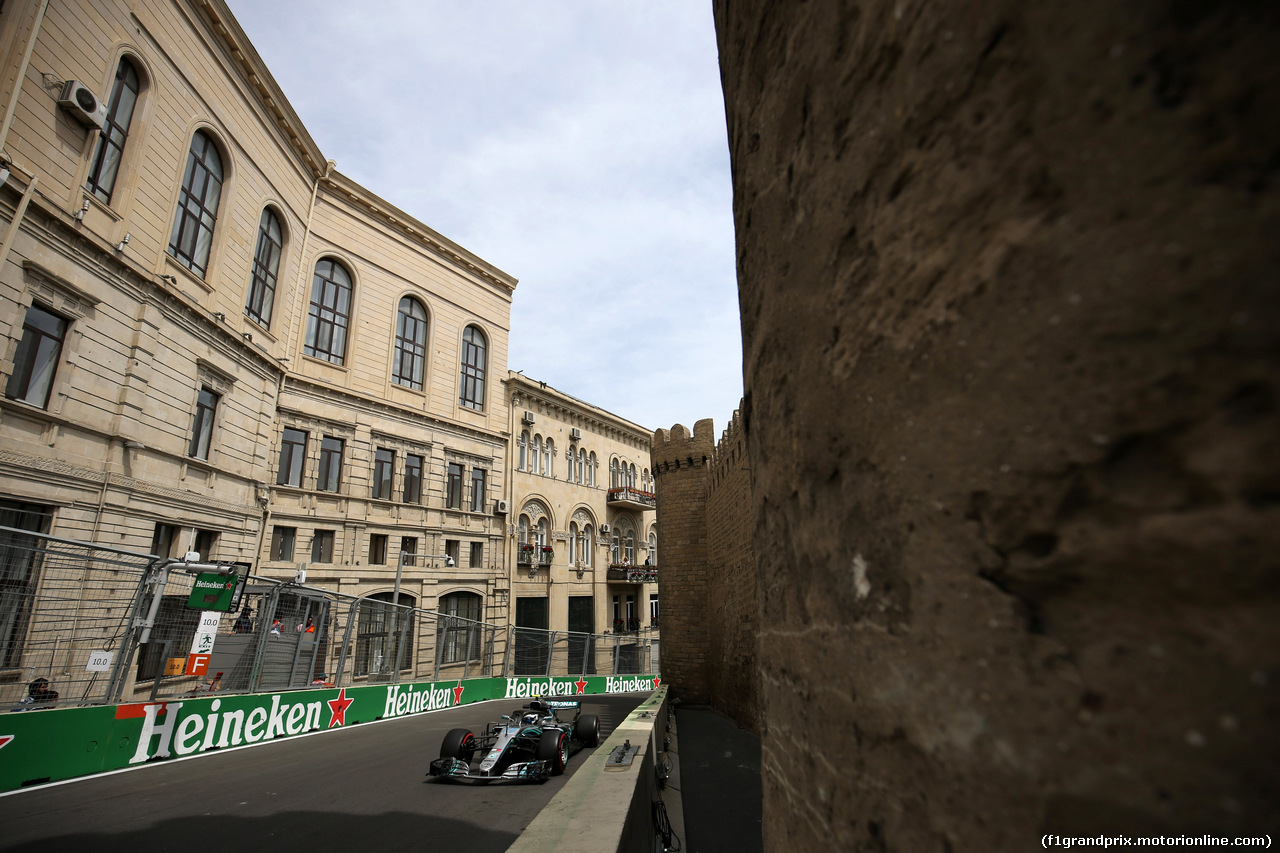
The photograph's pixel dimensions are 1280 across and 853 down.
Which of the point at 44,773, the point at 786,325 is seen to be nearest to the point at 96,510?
the point at 44,773

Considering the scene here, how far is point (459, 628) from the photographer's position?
20.5 metres

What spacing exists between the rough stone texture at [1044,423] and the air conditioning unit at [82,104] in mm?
15861

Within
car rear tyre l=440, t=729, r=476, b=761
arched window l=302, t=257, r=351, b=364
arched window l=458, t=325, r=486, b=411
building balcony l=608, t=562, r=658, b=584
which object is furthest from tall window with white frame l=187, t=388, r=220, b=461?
building balcony l=608, t=562, r=658, b=584

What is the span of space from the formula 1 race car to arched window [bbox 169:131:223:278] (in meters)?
14.1

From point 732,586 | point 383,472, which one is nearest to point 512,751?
point 732,586

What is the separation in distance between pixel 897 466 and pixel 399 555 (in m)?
21.7

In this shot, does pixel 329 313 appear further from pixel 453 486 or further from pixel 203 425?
pixel 453 486

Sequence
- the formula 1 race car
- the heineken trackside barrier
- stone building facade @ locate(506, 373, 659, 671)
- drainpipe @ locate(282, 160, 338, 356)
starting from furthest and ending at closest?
stone building facade @ locate(506, 373, 659, 671), drainpipe @ locate(282, 160, 338, 356), the formula 1 race car, the heineken trackside barrier

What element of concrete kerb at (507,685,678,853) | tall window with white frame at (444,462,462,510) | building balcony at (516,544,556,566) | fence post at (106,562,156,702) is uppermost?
tall window with white frame at (444,462,462,510)

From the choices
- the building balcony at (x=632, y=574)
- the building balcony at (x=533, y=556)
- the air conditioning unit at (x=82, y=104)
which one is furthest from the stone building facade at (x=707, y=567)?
the air conditioning unit at (x=82, y=104)

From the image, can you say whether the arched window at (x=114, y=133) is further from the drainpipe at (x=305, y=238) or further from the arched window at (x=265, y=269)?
the drainpipe at (x=305, y=238)

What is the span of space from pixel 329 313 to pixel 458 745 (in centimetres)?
1873

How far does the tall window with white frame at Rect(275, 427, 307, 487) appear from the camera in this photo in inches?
731

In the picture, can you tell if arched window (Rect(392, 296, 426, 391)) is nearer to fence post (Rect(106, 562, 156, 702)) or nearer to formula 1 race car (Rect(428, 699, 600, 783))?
fence post (Rect(106, 562, 156, 702))
